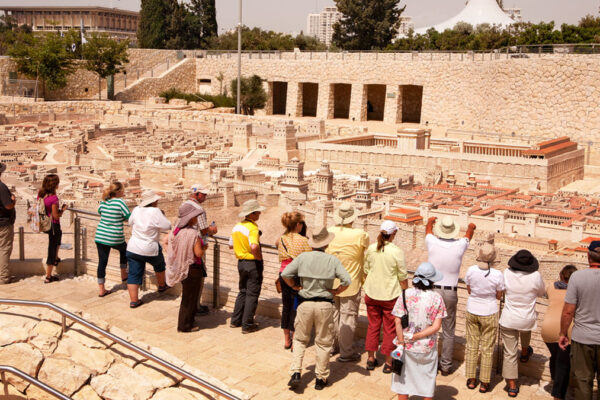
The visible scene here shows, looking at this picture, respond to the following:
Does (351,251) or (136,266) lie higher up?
(351,251)

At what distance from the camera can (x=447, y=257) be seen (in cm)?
584

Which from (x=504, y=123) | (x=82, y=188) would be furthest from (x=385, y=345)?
(x=504, y=123)

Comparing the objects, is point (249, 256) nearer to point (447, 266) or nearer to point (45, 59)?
point (447, 266)

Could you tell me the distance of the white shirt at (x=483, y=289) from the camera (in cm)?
551

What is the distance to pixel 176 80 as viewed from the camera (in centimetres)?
5034

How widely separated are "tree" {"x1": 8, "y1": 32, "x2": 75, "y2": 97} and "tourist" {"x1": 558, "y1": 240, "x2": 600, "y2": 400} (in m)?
42.7

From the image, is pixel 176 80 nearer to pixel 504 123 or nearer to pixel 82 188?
pixel 504 123

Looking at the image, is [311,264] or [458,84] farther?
[458,84]

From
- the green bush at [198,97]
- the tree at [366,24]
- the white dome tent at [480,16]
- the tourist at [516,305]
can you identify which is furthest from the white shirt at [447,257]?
the white dome tent at [480,16]

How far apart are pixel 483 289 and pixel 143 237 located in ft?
11.3

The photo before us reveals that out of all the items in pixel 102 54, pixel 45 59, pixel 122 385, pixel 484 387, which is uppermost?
pixel 102 54

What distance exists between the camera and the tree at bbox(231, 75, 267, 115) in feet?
148

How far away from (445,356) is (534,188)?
72.6ft

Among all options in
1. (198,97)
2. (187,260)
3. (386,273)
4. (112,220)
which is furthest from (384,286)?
(198,97)
